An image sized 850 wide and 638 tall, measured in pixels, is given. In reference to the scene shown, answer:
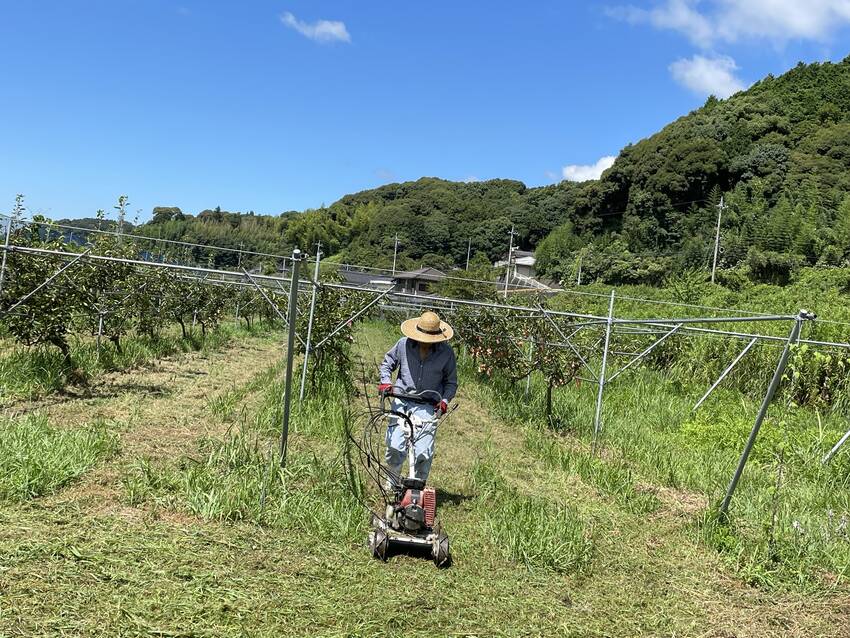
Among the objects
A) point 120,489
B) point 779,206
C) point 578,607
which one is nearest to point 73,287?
point 120,489

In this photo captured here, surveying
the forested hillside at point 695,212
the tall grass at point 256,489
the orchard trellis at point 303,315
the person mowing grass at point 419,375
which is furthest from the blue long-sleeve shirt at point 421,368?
the forested hillside at point 695,212

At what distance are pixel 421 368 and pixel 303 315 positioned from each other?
487 cm

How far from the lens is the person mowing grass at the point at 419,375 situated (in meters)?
4.19

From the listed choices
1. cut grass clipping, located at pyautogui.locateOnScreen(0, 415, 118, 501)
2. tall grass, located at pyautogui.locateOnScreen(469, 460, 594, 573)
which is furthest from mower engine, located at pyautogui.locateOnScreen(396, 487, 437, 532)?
cut grass clipping, located at pyautogui.locateOnScreen(0, 415, 118, 501)

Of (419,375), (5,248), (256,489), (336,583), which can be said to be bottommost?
(336,583)

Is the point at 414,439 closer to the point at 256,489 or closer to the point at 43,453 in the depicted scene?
the point at 256,489

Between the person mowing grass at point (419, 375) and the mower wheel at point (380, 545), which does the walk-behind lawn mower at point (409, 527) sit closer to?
the mower wheel at point (380, 545)

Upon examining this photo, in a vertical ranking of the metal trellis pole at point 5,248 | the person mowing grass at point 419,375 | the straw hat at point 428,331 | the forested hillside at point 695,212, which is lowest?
the person mowing grass at point 419,375

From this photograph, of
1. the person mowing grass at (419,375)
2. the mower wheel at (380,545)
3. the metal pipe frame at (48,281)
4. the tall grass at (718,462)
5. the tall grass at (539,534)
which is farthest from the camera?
the metal pipe frame at (48,281)

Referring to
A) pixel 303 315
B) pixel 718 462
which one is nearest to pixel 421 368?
pixel 718 462

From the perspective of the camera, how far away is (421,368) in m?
4.41

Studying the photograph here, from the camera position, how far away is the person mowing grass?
4188 millimetres

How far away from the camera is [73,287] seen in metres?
7.28

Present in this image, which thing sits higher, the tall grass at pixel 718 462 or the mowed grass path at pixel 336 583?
the tall grass at pixel 718 462
